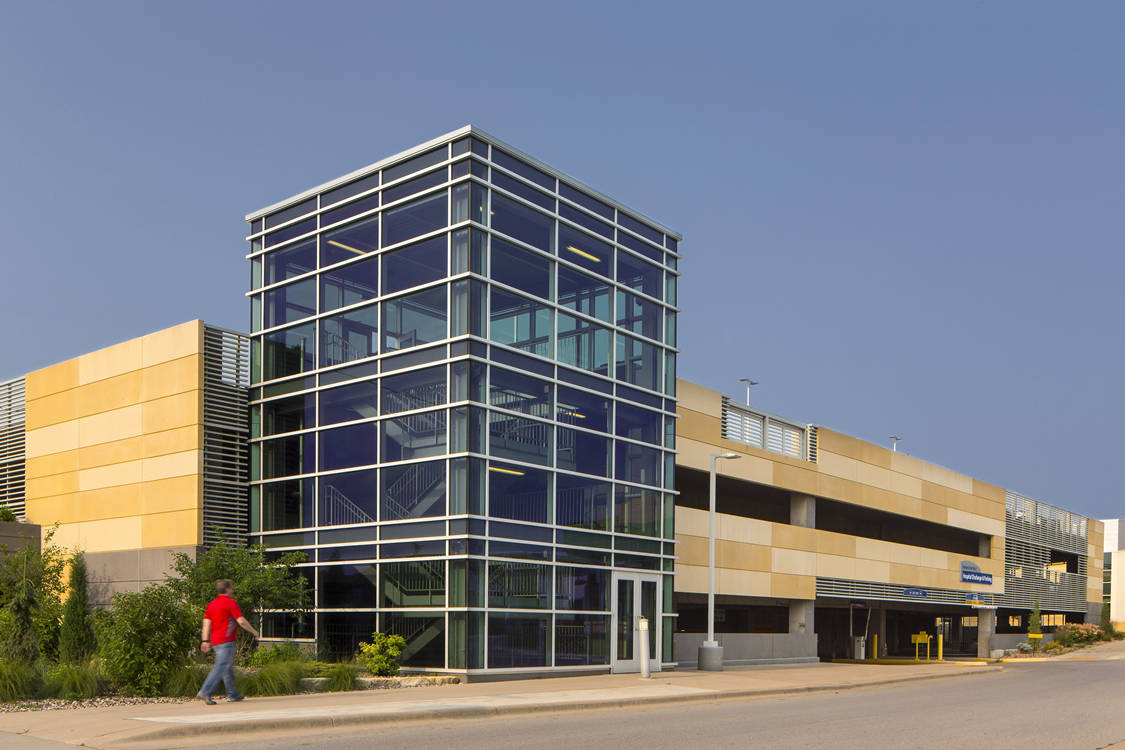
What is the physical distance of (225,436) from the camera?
28625mm

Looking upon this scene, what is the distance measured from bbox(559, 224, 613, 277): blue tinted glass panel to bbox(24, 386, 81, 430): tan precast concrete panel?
49.9ft

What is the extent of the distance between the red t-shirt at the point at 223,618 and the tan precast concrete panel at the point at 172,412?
12.0 meters

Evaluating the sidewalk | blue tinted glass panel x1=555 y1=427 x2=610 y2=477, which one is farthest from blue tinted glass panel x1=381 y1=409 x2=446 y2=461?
the sidewalk

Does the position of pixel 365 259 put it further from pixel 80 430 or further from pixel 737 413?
pixel 737 413

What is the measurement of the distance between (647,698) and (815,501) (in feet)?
77.2

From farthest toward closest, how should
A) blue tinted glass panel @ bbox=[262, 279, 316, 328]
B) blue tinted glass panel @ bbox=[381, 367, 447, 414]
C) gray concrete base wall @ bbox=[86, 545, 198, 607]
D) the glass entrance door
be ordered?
blue tinted glass panel @ bbox=[262, 279, 316, 328] < the glass entrance door < gray concrete base wall @ bbox=[86, 545, 198, 607] < blue tinted glass panel @ bbox=[381, 367, 447, 414]

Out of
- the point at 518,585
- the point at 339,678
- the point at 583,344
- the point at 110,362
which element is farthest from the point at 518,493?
the point at 110,362

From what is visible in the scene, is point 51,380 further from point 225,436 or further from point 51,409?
point 225,436

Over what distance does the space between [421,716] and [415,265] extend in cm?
1269

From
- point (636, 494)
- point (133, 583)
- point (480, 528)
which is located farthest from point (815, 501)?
point (133, 583)

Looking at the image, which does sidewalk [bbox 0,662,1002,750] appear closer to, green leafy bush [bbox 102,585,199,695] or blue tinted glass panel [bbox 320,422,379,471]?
green leafy bush [bbox 102,585,199,695]

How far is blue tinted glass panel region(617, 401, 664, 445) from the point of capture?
2928 cm

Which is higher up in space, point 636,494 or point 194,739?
point 636,494

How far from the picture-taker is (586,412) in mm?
28156
